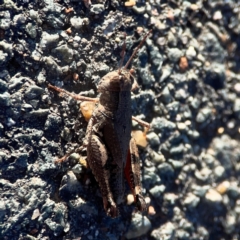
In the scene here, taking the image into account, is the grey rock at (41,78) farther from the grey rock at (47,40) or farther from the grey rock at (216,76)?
the grey rock at (216,76)

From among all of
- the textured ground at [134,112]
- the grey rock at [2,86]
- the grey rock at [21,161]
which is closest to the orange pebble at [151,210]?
the textured ground at [134,112]

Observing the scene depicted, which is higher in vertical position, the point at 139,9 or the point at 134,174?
the point at 139,9

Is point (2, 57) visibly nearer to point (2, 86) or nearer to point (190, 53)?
point (2, 86)

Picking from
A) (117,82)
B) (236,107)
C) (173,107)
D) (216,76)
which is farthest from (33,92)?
(236,107)

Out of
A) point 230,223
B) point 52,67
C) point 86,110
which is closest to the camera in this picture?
point 52,67

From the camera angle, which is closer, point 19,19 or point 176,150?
point 19,19

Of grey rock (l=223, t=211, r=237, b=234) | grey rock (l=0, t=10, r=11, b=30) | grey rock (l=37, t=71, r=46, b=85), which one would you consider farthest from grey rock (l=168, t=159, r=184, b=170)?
grey rock (l=0, t=10, r=11, b=30)
